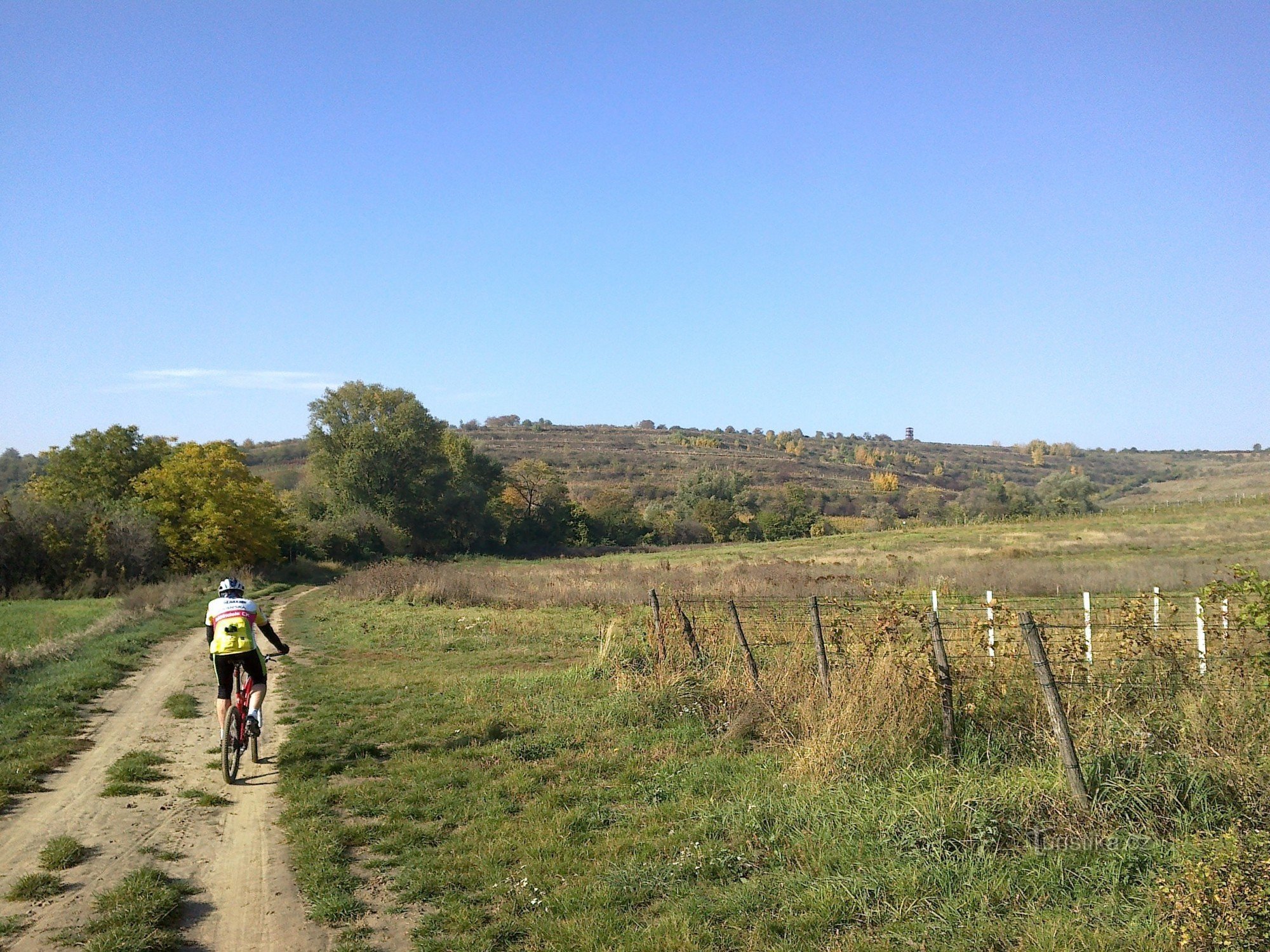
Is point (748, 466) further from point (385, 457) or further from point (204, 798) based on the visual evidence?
point (204, 798)

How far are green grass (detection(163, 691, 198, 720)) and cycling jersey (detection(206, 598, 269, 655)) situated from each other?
3.79m

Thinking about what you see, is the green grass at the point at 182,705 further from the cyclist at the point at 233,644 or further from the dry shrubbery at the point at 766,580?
the dry shrubbery at the point at 766,580

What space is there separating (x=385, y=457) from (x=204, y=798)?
2348 inches

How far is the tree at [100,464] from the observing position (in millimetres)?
48719

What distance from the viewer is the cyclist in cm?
896

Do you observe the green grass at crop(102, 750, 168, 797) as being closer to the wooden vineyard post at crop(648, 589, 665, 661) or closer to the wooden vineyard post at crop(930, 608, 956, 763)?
the wooden vineyard post at crop(648, 589, 665, 661)

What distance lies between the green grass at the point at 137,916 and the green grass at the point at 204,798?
5.83ft

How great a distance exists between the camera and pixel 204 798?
807 cm

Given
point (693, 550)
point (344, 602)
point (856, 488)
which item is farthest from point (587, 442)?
point (344, 602)

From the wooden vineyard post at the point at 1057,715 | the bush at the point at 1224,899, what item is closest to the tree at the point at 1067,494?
the wooden vineyard post at the point at 1057,715

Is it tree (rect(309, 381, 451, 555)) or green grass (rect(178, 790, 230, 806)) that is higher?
tree (rect(309, 381, 451, 555))

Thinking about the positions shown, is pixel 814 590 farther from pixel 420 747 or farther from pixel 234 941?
pixel 234 941

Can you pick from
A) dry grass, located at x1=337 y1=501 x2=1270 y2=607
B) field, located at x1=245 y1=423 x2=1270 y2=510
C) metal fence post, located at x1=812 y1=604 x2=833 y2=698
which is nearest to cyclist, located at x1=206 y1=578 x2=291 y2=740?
metal fence post, located at x1=812 y1=604 x2=833 y2=698

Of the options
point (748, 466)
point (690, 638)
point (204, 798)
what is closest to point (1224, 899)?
point (204, 798)
